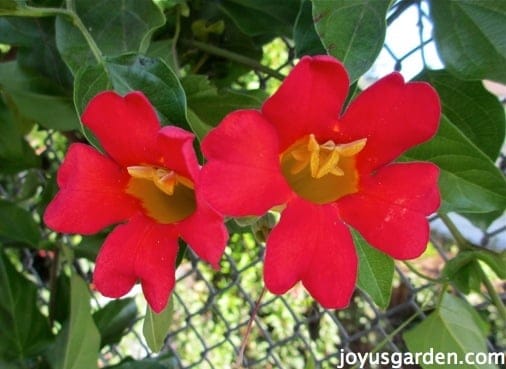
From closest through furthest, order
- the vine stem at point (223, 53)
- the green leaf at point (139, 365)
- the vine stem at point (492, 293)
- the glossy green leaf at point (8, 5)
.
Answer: the glossy green leaf at point (8, 5) < the vine stem at point (492, 293) < the vine stem at point (223, 53) < the green leaf at point (139, 365)

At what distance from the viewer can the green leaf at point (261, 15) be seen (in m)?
0.64

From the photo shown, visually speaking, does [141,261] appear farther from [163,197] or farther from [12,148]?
[12,148]

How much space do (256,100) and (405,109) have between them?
196 mm

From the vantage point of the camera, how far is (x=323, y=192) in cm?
43

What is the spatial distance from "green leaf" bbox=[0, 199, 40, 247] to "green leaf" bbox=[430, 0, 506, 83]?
1.93 ft

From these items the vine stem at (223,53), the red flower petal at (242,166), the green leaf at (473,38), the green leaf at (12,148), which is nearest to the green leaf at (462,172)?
the green leaf at (473,38)

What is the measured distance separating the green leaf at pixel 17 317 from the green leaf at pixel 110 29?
0.42 meters

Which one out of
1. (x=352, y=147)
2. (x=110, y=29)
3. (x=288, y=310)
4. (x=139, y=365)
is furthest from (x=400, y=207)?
(x=288, y=310)

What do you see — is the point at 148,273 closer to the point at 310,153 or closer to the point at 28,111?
the point at 310,153

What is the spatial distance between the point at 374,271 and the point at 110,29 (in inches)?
10.4

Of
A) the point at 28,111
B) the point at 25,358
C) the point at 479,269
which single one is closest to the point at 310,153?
the point at 479,269

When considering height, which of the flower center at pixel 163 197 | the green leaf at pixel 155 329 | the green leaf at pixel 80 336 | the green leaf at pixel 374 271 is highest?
the flower center at pixel 163 197

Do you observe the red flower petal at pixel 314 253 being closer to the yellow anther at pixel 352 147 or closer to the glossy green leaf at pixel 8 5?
the yellow anther at pixel 352 147

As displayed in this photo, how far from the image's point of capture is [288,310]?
1.10 metres
